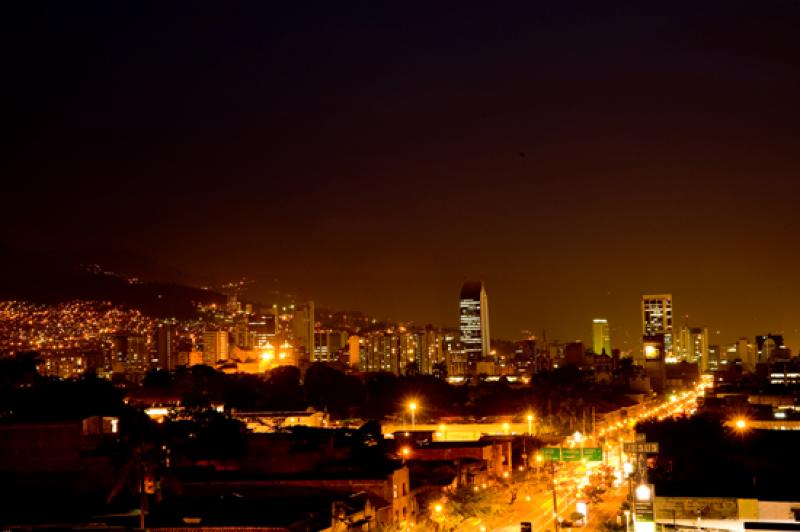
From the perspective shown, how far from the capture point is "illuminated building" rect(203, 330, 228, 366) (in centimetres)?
16500

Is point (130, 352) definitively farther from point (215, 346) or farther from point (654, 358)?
point (654, 358)

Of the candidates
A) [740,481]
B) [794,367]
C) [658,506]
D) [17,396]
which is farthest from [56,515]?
[794,367]

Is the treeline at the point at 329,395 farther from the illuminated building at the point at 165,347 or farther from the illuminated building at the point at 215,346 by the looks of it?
the illuminated building at the point at 165,347

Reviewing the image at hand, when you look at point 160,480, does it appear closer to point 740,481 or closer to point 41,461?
point 41,461

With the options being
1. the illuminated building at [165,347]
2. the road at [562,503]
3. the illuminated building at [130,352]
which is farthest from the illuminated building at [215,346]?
the road at [562,503]

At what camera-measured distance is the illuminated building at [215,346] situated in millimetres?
165000

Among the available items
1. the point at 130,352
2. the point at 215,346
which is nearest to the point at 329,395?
the point at 215,346

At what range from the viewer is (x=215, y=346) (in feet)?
558

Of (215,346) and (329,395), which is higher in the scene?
(215,346)

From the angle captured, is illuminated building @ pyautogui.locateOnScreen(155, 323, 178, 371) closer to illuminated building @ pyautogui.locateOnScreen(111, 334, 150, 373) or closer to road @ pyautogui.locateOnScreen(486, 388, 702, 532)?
illuminated building @ pyautogui.locateOnScreen(111, 334, 150, 373)

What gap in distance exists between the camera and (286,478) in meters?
33.0

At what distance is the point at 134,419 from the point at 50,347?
115 meters

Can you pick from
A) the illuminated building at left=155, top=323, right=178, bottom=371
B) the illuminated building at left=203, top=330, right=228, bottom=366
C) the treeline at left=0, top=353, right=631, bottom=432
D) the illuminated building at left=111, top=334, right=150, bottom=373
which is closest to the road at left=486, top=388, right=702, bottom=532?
the treeline at left=0, top=353, right=631, bottom=432

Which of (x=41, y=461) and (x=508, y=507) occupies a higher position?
(x=41, y=461)
